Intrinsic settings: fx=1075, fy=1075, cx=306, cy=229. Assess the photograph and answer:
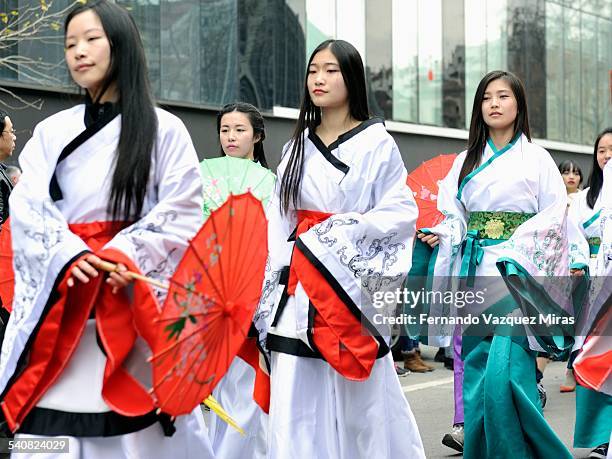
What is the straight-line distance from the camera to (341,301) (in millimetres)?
4590

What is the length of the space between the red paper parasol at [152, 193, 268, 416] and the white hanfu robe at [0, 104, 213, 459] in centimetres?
24

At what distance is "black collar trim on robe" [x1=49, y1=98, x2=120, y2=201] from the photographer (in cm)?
364

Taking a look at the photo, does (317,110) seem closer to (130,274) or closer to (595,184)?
(130,274)

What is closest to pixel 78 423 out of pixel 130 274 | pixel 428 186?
pixel 130 274

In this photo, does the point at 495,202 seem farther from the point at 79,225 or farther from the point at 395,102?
the point at 395,102

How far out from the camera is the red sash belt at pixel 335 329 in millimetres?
4543

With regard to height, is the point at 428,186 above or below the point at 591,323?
→ above

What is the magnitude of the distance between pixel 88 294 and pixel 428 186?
382 centimetres

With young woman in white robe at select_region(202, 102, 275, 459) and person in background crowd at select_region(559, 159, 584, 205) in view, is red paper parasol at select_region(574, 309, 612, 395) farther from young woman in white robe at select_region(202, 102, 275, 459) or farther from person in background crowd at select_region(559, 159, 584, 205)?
person in background crowd at select_region(559, 159, 584, 205)

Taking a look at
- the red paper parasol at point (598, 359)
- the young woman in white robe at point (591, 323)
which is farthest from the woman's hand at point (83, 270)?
the young woman in white robe at point (591, 323)

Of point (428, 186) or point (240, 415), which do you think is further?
point (428, 186)

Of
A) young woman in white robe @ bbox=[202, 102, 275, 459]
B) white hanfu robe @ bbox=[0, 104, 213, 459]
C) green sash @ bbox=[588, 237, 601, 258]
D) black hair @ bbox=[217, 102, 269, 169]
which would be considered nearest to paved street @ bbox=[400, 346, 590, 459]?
green sash @ bbox=[588, 237, 601, 258]

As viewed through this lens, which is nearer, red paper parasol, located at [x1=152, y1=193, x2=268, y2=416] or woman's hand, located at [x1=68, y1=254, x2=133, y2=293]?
red paper parasol, located at [x1=152, y1=193, x2=268, y2=416]

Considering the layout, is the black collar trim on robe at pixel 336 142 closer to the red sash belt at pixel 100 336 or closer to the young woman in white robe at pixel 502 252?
the young woman in white robe at pixel 502 252
